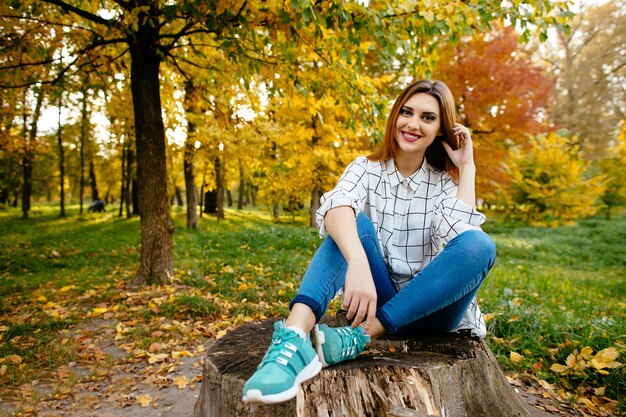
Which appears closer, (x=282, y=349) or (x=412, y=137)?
(x=282, y=349)

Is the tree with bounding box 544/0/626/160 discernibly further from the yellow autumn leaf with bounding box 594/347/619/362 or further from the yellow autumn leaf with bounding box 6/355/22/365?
the yellow autumn leaf with bounding box 6/355/22/365

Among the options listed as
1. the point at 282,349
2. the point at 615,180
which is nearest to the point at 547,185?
the point at 615,180

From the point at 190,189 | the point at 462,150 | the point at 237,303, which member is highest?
the point at 462,150

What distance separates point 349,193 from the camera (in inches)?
87.8

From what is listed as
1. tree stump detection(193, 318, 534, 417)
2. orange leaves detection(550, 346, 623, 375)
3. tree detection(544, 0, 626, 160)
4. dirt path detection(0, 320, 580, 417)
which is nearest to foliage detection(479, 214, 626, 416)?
orange leaves detection(550, 346, 623, 375)

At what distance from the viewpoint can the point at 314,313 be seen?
1860 mm

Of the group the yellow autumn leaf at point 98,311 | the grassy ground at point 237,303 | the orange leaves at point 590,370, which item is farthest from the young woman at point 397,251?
the yellow autumn leaf at point 98,311

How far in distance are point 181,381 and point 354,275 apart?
2197mm

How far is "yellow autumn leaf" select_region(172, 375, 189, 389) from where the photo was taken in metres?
3.26

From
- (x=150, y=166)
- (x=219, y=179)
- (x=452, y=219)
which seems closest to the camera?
(x=452, y=219)

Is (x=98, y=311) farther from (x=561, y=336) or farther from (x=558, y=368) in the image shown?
(x=561, y=336)

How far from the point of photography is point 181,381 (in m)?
3.30

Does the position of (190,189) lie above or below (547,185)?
below

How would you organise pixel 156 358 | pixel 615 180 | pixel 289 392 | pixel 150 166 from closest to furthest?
pixel 289 392 < pixel 156 358 < pixel 150 166 < pixel 615 180
